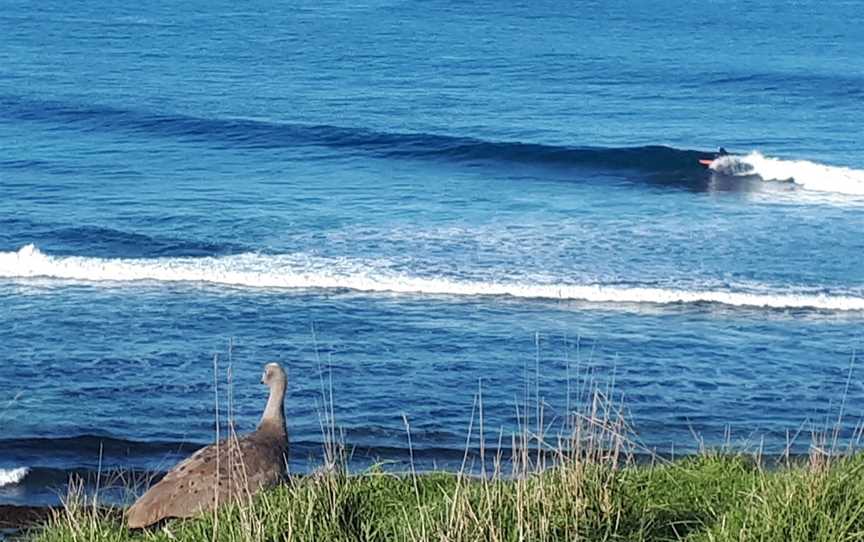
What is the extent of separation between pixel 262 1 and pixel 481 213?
4286cm

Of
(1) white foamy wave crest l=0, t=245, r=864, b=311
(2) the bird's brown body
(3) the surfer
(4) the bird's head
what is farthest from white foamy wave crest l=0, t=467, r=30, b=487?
(3) the surfer

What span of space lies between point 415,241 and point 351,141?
11.1m

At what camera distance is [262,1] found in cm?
6794

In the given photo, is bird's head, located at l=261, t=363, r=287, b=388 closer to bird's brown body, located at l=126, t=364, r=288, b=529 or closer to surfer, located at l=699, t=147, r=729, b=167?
bird's brown body, located at l=126, t=364, r=288, b=529

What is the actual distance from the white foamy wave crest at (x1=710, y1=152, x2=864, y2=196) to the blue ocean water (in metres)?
0.08

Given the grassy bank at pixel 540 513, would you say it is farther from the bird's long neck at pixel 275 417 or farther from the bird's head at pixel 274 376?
the bird's head at pixel 274 376

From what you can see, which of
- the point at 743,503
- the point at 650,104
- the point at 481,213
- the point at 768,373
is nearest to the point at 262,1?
the point at 650,104

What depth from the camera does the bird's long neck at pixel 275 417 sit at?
10.1m

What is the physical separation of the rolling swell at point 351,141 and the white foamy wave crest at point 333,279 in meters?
11.8

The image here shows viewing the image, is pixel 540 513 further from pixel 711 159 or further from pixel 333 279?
pixel 711 159

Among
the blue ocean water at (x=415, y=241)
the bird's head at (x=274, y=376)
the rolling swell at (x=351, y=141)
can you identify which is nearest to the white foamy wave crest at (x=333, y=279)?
the blue ocean water at (x=415, y=241)

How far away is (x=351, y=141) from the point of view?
35.1 metres

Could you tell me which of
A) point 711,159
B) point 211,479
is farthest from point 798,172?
point 211,479

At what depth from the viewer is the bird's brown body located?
8875 millimetres
